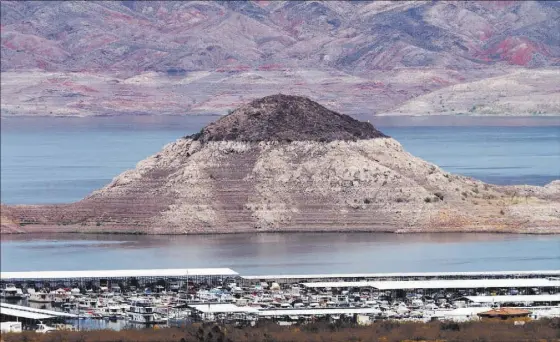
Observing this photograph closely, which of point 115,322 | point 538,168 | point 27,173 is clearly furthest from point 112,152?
point 115,322

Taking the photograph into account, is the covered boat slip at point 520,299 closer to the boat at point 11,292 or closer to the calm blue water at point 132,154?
the boat at point 11,292

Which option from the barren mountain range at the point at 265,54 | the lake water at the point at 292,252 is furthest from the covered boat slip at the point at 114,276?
the barren mountain range at the point at 265,54

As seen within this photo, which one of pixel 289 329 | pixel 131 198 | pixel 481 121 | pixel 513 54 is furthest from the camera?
pixel 513 54

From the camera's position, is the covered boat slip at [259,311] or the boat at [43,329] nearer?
the boat at [43,329]

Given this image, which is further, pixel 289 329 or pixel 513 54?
pixel 513 54

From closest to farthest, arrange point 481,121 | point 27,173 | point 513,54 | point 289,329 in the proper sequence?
point 289,329 → point 27,173 → point 481,121 → point 513,54

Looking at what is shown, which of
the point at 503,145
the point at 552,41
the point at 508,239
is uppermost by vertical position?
the point at 552,41

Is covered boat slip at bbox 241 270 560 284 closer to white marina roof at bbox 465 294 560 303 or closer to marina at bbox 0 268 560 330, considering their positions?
marina at bbox 0 268 560 330

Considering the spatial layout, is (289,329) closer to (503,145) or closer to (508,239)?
(508,239)
